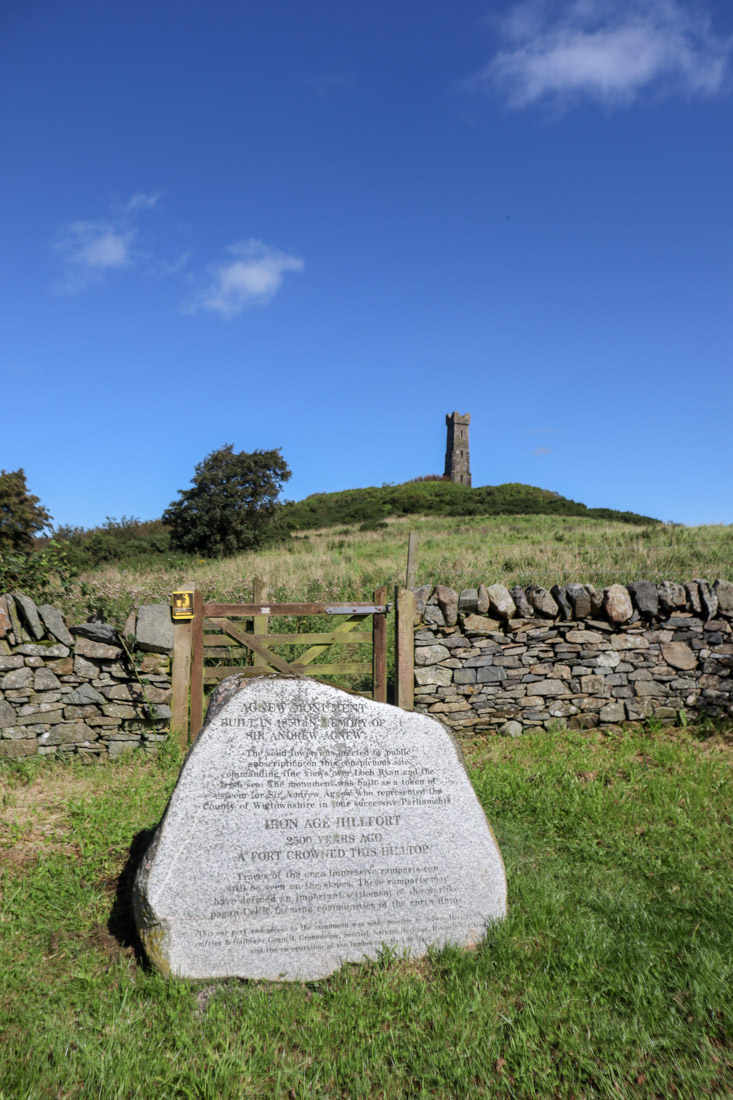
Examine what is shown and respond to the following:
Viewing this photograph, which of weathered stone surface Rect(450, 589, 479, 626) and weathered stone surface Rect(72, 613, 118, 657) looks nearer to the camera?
weathered stone surface Rect(72, 613, 118, 657)

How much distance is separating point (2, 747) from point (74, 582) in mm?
2583

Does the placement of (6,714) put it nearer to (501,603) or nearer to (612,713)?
(501,603)

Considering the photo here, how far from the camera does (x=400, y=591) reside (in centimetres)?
778

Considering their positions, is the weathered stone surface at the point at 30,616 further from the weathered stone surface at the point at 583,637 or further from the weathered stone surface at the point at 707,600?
the weathered stone surface at the point at 707,600

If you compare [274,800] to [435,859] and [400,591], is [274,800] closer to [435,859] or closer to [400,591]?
[435,859]

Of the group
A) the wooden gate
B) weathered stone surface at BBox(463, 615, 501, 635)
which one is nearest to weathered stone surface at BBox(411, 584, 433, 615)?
weathered stone surface at BBox(463, 615, 501, 635)

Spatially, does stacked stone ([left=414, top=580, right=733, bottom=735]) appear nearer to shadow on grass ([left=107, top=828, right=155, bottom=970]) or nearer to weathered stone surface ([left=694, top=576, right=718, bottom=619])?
weathered stone surface ([left=694, top=576, right=718, bottom=619])

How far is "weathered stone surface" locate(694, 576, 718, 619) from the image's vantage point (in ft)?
28.1

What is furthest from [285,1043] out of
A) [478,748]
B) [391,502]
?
[391,502]

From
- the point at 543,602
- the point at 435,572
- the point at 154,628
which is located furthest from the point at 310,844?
the point at 435,572

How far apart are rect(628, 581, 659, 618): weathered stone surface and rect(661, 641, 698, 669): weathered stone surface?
0.48 meters

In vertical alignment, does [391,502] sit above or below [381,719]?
above

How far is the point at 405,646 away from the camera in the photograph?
309 inches

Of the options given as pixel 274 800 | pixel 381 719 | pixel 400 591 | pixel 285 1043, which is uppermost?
pixel 400 591
